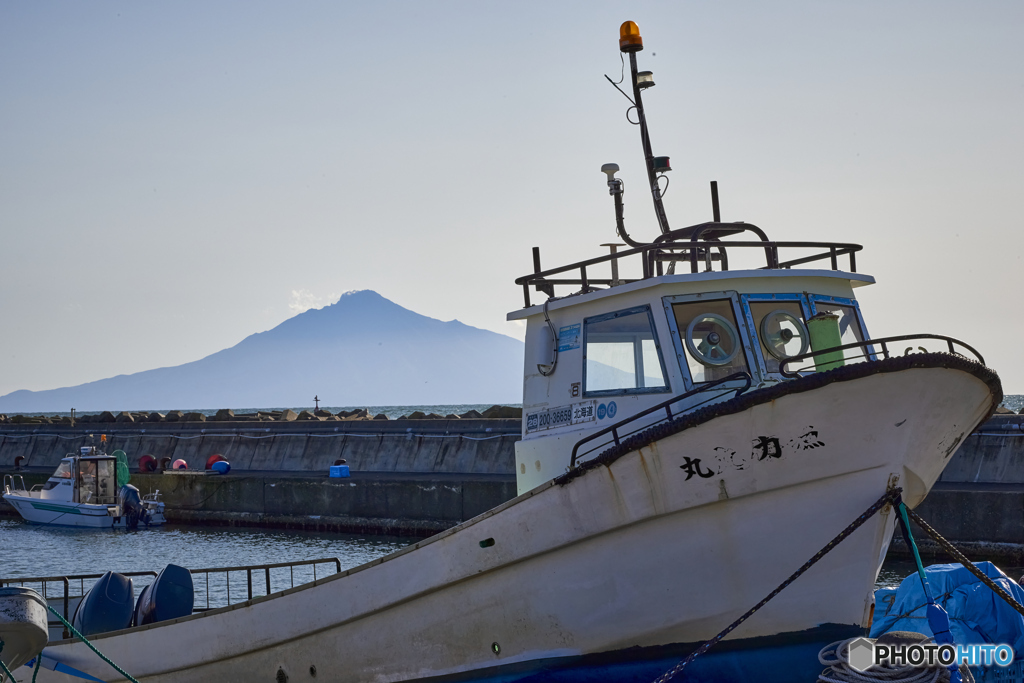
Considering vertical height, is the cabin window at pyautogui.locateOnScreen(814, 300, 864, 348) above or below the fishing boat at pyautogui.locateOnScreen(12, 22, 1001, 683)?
above

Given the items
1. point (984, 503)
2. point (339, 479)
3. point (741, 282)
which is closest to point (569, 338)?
point (741, 282)

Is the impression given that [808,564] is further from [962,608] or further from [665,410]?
[962,608]

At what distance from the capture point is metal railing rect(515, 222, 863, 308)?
805 cm

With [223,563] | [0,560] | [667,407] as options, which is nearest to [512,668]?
[667,407]

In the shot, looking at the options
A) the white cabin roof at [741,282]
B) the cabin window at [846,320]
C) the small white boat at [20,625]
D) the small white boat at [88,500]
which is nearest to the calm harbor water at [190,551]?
the small white boat at [88,500]

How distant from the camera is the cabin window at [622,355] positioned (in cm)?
797

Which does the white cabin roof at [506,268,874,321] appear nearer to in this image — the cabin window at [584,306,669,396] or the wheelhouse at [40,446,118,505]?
the cabin window at [584,306,669,396]

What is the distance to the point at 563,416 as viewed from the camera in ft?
28.3

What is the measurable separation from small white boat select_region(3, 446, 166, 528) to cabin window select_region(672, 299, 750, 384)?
23145 millimetres

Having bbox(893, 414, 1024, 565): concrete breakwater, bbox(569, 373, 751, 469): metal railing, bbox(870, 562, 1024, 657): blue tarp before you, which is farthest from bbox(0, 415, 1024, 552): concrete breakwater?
bbox(569, 373, 751, 469): metal railing

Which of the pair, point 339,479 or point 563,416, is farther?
point 339,479

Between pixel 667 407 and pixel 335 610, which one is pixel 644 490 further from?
pixel 335 610

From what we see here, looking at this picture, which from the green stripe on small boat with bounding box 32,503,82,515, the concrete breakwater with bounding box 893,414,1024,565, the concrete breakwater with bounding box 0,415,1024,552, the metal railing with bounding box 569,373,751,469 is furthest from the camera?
the green stripe on small boat with bounding box 32,503,82,515

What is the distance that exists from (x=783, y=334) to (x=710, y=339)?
0.63 meters
